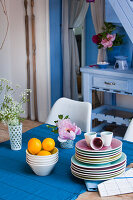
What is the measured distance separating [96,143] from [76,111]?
0.98 metres

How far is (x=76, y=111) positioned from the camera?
2.71 m

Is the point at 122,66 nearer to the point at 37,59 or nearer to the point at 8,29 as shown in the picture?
the point at 37,59

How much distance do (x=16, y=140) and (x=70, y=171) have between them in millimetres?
435

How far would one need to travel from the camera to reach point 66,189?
5.37ft

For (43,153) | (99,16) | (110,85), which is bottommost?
→ (43,153)

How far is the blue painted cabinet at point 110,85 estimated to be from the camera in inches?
144

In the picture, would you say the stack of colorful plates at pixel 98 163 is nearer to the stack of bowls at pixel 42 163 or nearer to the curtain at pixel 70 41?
the stack of bowls at pixel 42 163

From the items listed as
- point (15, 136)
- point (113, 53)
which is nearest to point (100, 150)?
point (15, 136)

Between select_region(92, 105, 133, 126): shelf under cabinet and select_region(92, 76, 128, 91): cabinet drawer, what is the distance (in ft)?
1.13

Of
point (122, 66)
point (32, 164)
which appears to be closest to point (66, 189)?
point (32, 164)

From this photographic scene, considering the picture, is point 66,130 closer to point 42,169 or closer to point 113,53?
point 42,169

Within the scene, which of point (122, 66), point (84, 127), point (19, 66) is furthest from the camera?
point (19, 66)

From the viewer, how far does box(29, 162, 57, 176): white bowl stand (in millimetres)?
1732

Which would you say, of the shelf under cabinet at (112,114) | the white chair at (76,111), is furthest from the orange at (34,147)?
the shelf under cabinet at (112,114)
